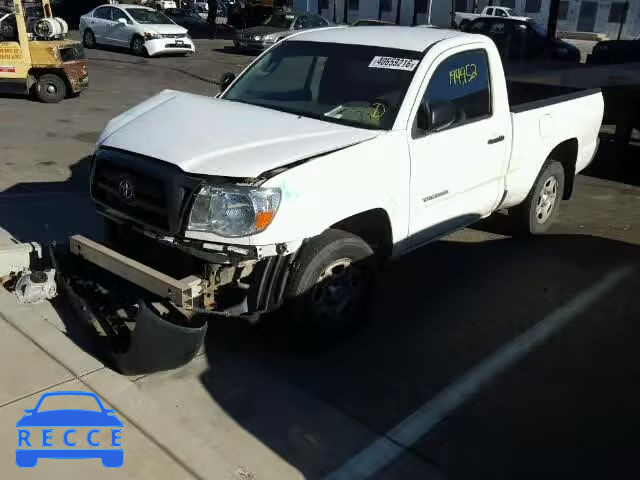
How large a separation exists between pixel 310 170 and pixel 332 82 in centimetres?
137

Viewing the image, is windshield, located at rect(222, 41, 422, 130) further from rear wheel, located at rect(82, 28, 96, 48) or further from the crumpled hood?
rear wheel, located at rect(82, 28, 96, 48)

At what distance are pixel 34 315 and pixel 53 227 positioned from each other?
5.69 ft

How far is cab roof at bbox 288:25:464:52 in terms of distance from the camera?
191 inches

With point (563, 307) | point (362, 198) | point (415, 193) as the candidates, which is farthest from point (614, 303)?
point (362, 198)

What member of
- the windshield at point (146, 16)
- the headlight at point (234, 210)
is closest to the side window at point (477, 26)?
the windshield at point (146, 16)

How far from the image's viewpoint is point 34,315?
15.2 ft

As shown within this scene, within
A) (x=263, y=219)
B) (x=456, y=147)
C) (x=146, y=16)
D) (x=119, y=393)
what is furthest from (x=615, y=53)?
(x=119, y=393)

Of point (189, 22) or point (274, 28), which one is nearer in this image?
point (274, 28)

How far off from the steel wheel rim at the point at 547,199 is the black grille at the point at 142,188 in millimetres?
4074

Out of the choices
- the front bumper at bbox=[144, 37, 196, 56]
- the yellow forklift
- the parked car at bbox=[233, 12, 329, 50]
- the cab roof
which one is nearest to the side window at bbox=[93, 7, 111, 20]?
the front bumper at bbox=[144, 37, 196, 56]

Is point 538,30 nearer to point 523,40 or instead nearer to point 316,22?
point 523,40

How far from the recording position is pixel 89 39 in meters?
23.4

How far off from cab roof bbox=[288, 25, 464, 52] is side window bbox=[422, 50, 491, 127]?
0.67 feet

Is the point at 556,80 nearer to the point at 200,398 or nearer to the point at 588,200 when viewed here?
the point at 588,200
